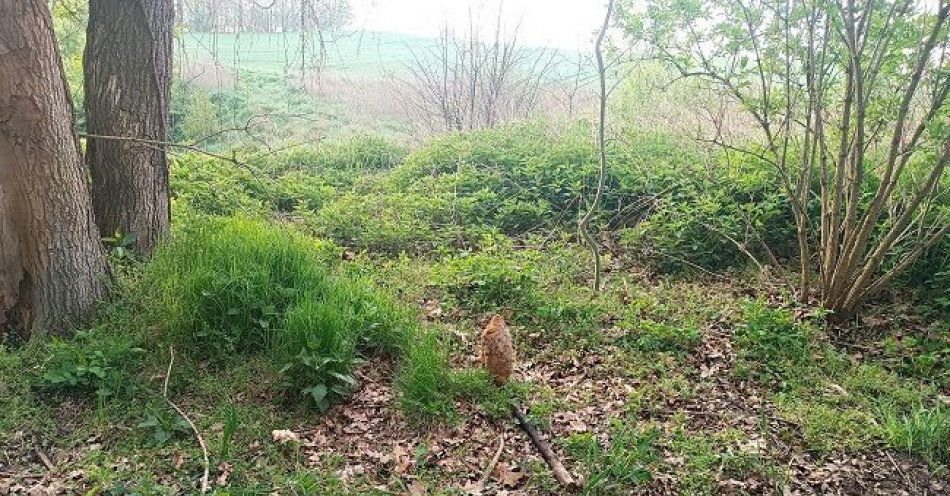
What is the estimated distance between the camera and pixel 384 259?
6520mm

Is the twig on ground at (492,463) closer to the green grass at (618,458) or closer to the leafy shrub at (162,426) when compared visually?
the green grass at (618,458)

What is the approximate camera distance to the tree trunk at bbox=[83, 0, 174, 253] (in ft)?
16.3

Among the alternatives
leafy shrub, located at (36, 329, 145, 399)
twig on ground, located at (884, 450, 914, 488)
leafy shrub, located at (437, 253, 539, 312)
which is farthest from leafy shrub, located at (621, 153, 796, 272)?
leafy shrub, located at (36, 329, 145, 399)

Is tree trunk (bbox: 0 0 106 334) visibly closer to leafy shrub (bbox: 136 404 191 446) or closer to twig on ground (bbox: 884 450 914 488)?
leafy shrub (bbox: 136 404 191 446)

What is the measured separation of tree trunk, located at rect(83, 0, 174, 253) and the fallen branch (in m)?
3.21

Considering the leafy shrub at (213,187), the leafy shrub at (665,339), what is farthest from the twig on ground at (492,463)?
the leafy shrub at (213,187)

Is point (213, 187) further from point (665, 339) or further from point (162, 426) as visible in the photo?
point (665, 339)

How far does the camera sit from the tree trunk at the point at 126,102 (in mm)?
4957

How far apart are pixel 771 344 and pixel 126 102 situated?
4.96 meters

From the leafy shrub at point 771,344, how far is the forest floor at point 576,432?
2 cm

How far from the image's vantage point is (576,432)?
392 cm

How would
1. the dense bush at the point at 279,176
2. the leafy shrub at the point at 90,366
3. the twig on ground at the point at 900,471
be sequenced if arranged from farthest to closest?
the dense bush at the point at 279,176
the leafy shrub at the point at 90,366
the twig on ground at the point at 900,471

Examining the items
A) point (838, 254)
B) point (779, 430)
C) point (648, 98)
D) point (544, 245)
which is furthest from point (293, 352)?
point (648, 98)

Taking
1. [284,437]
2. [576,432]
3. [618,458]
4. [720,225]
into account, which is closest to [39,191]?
[284,437]
